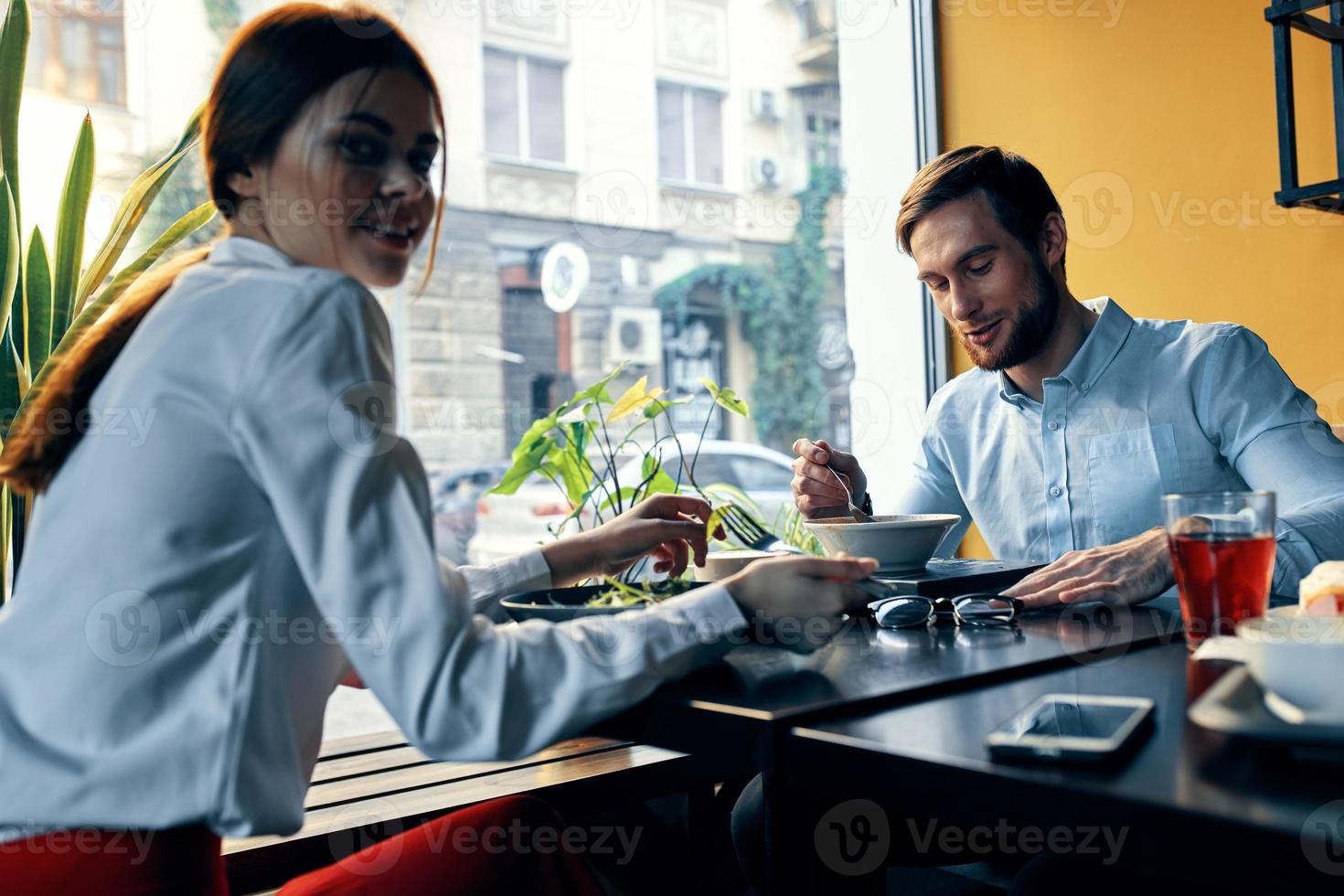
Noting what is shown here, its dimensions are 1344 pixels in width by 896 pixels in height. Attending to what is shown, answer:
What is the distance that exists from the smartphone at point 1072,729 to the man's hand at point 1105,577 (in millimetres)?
427

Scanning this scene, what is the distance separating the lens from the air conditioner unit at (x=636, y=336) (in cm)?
634

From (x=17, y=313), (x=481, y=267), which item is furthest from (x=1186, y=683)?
(x=481, y=267)

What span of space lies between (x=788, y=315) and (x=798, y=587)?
7.07m

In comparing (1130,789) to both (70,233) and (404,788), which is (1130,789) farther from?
(70,233)

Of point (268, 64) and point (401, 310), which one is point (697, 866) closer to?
point (268, 64)

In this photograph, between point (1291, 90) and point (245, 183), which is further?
point (1291, 90)

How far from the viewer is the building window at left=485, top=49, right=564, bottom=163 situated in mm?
5777

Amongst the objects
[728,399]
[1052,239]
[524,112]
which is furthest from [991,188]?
[524,112]

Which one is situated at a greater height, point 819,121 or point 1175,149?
point 819,121

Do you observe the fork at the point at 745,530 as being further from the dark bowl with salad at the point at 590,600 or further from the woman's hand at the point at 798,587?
the woman's hand at the point at 798,587

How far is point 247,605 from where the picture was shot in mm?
871

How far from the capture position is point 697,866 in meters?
1.61

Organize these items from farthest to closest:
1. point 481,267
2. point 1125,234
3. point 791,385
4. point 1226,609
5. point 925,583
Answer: point 791,385 < point 481,267 < point 1125,234 < point 925,583 < point 1226,609

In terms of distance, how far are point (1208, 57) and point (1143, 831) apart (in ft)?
8.28
